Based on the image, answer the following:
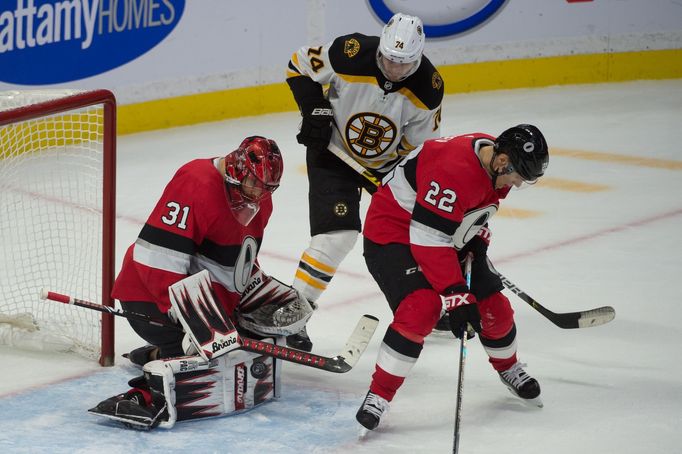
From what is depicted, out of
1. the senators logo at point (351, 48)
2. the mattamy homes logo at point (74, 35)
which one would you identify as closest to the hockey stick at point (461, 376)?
the senators logo at point (351, 48)

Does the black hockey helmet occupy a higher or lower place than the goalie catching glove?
higher

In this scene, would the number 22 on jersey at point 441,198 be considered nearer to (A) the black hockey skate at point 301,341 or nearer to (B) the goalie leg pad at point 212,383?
(B) the goalie leg pad at point 212,383

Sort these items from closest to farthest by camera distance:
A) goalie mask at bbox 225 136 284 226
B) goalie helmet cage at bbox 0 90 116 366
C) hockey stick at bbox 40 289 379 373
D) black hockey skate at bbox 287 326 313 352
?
goalie mask at bbox 225 136 284 226, hockey stick at bbox 40 289 379 373, goalie helmet cage at bbox 0 90 116 366, black hockey skate at bbox 287 326 313 352

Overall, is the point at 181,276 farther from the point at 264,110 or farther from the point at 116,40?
the point at 264,110

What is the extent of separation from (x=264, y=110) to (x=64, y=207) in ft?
9.26

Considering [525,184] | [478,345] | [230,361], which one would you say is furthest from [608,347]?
[230,361]

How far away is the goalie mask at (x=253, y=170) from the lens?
3.05m

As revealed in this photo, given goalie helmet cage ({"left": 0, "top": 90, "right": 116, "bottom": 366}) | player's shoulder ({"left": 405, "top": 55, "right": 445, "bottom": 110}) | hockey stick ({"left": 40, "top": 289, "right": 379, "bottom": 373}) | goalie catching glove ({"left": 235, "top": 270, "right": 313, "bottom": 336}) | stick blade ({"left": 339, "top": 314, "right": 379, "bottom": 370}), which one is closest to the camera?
hockey stick ({"left": 40, "top": 289, "right": 379, "bottom": 373})

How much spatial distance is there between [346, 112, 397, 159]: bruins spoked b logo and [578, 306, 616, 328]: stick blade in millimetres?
871

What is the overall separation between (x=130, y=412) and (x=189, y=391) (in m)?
0.17

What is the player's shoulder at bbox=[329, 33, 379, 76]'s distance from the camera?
12.6 feet

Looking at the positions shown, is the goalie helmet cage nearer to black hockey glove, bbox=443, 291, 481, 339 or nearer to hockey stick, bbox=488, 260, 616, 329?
black hockey glove, bbox=443, 291, 481, 339

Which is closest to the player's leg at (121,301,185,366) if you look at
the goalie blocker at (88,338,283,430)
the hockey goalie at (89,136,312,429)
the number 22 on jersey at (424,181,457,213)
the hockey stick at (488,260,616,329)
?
the hockey goalie at (89,136,312,429)

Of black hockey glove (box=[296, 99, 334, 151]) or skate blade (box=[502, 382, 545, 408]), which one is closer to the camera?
skate blade (box=[502, 382, 545, 408])
